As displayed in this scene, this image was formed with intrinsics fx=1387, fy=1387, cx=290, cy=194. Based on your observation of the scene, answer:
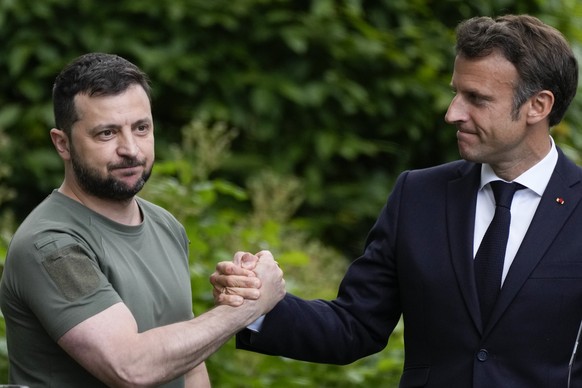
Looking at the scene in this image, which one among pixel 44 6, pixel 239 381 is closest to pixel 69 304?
pixel 239 381

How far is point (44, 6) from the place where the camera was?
7055mm

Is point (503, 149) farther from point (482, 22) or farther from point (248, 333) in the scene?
point (248, 333)

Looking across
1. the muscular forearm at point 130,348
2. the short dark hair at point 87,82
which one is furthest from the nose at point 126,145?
the muscular forearm at point 130,348

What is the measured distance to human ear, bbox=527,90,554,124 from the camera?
4.26m

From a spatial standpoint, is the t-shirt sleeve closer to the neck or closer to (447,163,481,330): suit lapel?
the neck

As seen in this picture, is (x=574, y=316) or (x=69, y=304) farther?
(x=574, y=316)

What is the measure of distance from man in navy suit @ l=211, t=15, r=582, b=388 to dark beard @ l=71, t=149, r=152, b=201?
498mm

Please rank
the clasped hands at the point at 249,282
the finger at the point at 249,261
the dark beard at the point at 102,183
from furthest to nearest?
the finger at the point at 249,261 → the clasped hands at the point at 249,282 → the dark beard at the point at 102,183

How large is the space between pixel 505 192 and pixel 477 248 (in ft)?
0.64

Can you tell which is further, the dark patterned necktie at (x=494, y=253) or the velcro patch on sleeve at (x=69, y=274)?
the dark patterned necktie at (x=494, y=253)

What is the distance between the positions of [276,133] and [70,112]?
353cm

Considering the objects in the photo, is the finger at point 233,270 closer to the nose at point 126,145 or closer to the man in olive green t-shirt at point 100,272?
the man in olive green t-shirt at point 100,272

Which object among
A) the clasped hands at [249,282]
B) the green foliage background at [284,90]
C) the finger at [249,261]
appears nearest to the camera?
the clasped hands at [249,282]

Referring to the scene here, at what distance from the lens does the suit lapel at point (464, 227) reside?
422cm
